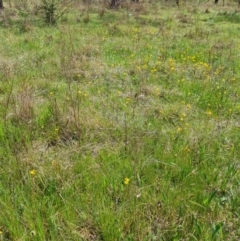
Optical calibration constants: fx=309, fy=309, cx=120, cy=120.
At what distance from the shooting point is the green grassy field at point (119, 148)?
7.70 feet

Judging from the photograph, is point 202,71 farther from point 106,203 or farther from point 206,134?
point 106,203

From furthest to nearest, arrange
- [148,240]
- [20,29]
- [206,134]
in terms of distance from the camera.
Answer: [20,29] → [206,134] → [148,240]

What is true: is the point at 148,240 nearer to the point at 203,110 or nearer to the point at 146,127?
the point at 146,127

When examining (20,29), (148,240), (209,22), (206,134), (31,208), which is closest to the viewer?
(148,240)

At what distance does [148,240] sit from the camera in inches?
87.1

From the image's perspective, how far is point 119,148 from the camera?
131 inches

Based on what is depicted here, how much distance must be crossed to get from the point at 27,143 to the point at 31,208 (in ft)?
3.55

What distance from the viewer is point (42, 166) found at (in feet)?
9.61

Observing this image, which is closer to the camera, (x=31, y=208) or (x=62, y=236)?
(x=62, y=236)

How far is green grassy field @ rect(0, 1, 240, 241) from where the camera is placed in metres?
2.35

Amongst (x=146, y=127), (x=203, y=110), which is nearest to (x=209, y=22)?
(x=203, y=110)

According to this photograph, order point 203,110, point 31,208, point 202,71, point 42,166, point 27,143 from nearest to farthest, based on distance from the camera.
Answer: point 31,208, point 42,166, point 27,143, point 203,110, point 202,71

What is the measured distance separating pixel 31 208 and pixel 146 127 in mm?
1880

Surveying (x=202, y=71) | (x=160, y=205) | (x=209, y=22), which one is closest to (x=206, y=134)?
(x=160, y=205)
